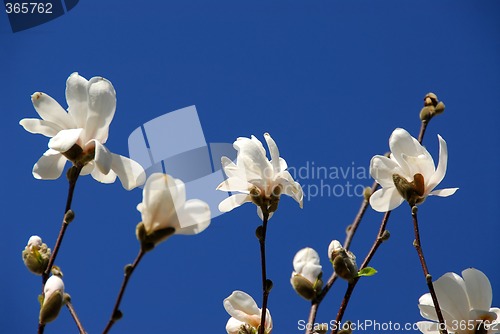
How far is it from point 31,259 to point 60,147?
19 cm

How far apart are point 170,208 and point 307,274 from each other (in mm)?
320

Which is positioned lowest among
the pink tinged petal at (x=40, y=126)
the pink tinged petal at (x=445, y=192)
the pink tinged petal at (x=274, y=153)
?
the pink tinged petal at (x=445, y=192)

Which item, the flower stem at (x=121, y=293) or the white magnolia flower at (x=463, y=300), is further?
the white magnolia flower at (x=463, y=300)

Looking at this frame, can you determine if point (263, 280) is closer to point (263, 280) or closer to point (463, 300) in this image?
point (263, 280)

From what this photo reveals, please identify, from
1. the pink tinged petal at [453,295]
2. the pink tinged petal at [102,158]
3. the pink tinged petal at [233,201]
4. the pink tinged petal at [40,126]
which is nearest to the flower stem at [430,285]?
the pink tinged petal at [453,295]

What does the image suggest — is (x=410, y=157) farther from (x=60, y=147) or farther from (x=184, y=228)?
(x=60, y=147)

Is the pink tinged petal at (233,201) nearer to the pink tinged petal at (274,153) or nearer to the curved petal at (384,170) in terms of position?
the pink tinged petal at (274,153)

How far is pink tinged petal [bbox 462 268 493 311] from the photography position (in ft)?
3.02

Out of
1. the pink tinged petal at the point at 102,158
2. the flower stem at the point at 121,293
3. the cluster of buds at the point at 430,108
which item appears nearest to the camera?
the flower stem at the point at 121,293

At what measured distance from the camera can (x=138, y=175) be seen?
83cm

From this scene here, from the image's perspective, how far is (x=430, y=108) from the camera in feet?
3.57

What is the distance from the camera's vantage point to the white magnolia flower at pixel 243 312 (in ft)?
3.26

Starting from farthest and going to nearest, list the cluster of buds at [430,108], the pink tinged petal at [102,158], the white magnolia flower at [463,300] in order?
1. the cluster of buds at [430,108]
2. the white magnolia flower at [463,300]
3. the pink tinged petal at [102,158]

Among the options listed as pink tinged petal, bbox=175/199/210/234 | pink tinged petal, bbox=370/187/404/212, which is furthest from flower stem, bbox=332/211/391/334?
pink tinged petal, bbox=175/199/210/234
